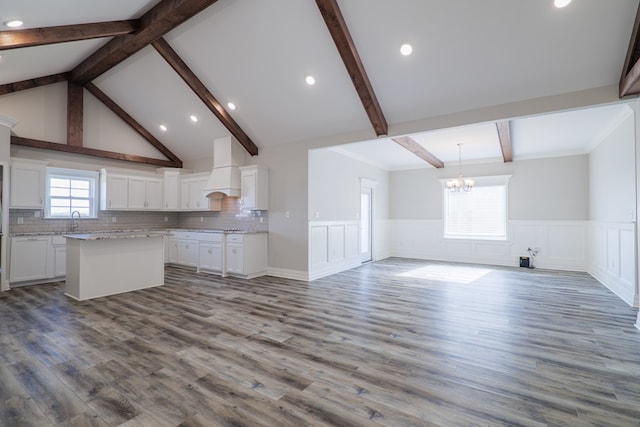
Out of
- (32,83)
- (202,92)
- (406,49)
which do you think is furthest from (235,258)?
(32,83)

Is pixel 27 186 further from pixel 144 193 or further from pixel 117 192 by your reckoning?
pixel 144 193

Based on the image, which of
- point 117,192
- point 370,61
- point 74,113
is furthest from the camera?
point 117,192

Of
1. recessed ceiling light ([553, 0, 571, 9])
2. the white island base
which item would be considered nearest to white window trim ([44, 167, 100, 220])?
the white island base

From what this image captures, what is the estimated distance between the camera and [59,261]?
18.8 feet

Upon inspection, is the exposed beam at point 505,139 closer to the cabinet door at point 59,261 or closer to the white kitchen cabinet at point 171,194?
the white kitchen cabinet at point 171,194

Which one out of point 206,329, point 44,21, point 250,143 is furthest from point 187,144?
point 206,329

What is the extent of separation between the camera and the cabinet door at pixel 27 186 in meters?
5.38

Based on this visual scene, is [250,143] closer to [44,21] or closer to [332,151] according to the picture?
[332,151]

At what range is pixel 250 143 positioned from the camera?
6586 mm

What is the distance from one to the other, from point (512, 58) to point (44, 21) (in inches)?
222

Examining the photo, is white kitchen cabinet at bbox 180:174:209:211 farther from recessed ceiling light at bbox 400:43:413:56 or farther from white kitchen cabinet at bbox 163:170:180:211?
recessed ceiling light at bbox 400:43:413:56

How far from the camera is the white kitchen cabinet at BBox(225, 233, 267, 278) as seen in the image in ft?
19.6

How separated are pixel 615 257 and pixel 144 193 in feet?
30.7

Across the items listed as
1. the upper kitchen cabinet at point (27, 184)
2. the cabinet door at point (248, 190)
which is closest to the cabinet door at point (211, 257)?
the cabinet door at point (248, 190)
